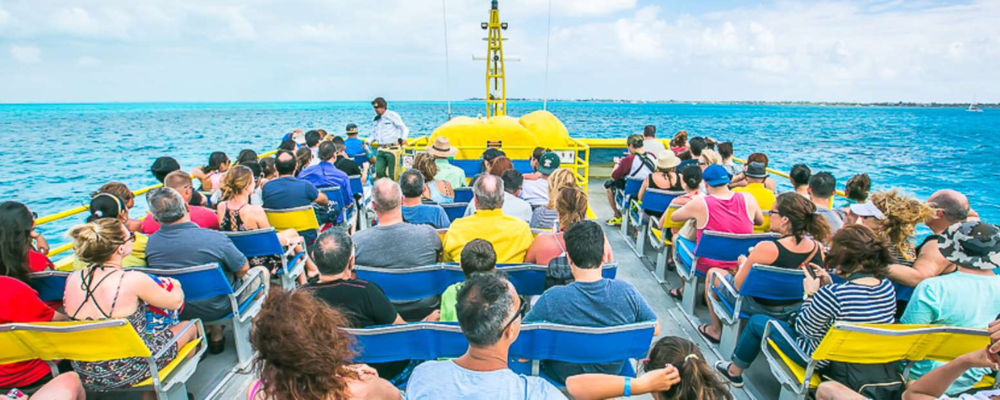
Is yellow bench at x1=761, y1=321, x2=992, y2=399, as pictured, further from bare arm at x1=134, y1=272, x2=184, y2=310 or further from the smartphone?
bare arm at x1=134, y1=272, x2=184, y2=310

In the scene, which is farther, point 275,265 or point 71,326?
point 275,265

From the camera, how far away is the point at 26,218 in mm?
2678

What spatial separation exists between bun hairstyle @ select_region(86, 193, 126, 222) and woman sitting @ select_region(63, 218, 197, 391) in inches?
27.0

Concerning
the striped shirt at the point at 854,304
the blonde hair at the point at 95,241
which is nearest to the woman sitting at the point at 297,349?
the blonde hair at the point at 95,241

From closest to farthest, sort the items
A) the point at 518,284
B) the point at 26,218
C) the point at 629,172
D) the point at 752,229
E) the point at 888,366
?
1. the point at 888,366
2. the point at 26,218
3. the point at 518,284
4. the point at 752,229
5. the point at 629,172

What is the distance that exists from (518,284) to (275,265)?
7.81 ft

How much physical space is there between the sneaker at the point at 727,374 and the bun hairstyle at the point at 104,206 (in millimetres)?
4350

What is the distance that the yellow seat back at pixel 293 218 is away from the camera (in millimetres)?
4316

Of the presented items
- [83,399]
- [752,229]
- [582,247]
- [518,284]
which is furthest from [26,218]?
[752,229]

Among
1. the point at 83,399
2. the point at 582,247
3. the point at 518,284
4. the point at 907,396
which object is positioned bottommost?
the point at 83,399

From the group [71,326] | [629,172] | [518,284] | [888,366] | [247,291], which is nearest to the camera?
[71,326]

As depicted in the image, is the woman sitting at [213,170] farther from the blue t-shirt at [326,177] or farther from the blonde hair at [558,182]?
the blonde hair at [558,182]

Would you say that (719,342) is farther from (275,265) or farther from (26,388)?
(26,388)

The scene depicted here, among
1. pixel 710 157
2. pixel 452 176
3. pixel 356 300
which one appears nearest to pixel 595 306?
pixel 356 300
